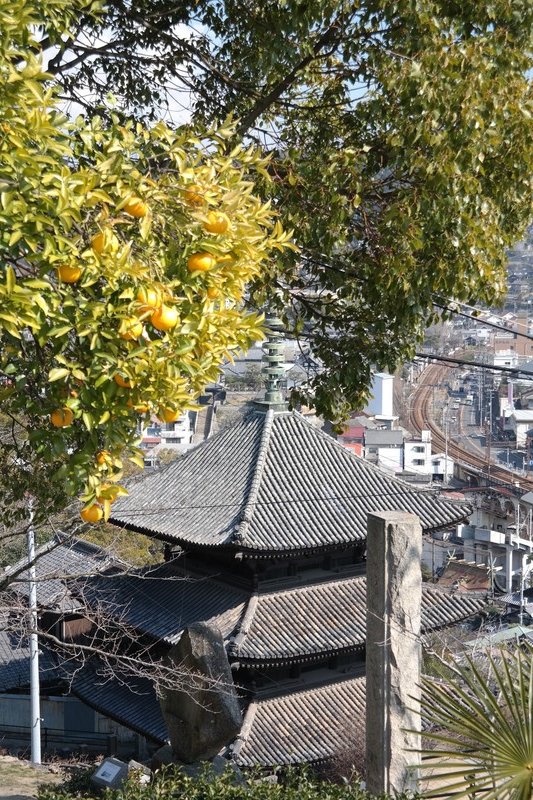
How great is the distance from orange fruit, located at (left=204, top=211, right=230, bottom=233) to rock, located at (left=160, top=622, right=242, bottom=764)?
17.9 ft

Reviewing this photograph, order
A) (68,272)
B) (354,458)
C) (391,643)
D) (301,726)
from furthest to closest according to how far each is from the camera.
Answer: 1. (354,458)
2. (301,726)
3. (391,643)
4. (68,272)

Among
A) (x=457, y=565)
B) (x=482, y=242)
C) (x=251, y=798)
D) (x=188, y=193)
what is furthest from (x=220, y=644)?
(x=457, y=565)

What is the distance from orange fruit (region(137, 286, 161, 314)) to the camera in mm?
2814

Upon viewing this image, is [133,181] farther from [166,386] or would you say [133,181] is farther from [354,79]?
[354,79]

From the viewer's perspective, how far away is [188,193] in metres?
3.10

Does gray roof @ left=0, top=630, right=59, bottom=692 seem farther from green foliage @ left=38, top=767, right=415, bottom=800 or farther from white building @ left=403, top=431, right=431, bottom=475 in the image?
white building @ left=403, top=431, right=431, bottom=475

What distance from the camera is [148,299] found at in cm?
282

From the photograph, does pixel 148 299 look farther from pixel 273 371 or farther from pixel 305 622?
pixel 305 622

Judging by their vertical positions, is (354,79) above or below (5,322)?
above

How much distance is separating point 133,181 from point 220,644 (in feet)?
19.5

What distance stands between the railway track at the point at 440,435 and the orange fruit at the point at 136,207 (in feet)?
127

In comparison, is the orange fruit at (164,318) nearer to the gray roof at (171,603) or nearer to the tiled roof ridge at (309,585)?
the gray roof at (171,603)

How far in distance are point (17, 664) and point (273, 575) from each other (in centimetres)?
1067

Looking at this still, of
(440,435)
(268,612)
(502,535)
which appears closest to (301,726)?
(268,612)
